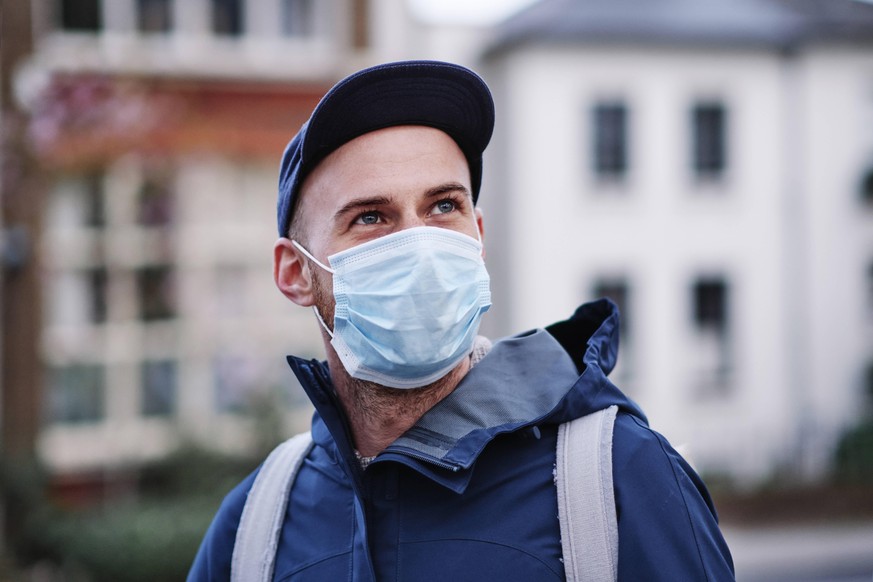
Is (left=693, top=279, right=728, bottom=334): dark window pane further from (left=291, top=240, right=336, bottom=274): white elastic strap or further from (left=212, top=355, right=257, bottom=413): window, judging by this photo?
(left=291, top=240, right=336, bottom=274): white elastic strap


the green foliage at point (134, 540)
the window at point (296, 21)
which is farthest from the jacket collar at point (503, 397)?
the window at point (296, 21)

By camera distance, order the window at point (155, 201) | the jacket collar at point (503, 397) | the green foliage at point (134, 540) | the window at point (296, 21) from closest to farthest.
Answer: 1. the jacket collar at point (503, 397)
2. the green foliage at point (134, 540)
3. the window at point (155, 201)
4. the window at point (296, 21)

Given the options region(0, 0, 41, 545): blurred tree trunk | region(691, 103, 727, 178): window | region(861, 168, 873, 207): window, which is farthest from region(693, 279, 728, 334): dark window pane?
region(0, 0, 41, 545): blurred tree trunk

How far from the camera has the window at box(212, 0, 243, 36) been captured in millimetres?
12555

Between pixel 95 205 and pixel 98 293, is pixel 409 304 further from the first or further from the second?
pixel 98 293

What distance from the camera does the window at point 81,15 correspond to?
11727mm

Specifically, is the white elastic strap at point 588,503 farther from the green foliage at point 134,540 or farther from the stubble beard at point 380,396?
the green foliage at point 134,540

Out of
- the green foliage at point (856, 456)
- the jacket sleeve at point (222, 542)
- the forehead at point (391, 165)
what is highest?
the forehead at point (391, 165)

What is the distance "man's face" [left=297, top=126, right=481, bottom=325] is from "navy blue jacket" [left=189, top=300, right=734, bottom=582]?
0.34 meters

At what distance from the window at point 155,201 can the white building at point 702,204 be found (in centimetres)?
683

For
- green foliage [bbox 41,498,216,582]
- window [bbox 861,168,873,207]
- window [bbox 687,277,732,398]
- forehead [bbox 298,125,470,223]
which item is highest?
window [bbox 861,168,873,207]

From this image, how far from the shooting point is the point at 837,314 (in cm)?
1745

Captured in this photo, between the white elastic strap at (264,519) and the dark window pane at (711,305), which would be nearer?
the white elastic strap at (264,519)

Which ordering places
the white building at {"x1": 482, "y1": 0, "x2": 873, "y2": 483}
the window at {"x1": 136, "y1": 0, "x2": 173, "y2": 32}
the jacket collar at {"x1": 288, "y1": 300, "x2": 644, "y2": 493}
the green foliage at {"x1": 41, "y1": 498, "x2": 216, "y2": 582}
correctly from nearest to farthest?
the jacket collar at {"x1": 288, "y1": 300, "x2": 644, "y2": 493} < the green foliage at {"x1": 41, "y1": 498, "x2": 216, "y2": 582} < the window at {"x1": 136, "y1": 0, "x2": 173, "y2": 32} < the white building at {"x1": 482, "y1": 0, "x2": 873, "y2": 483}
